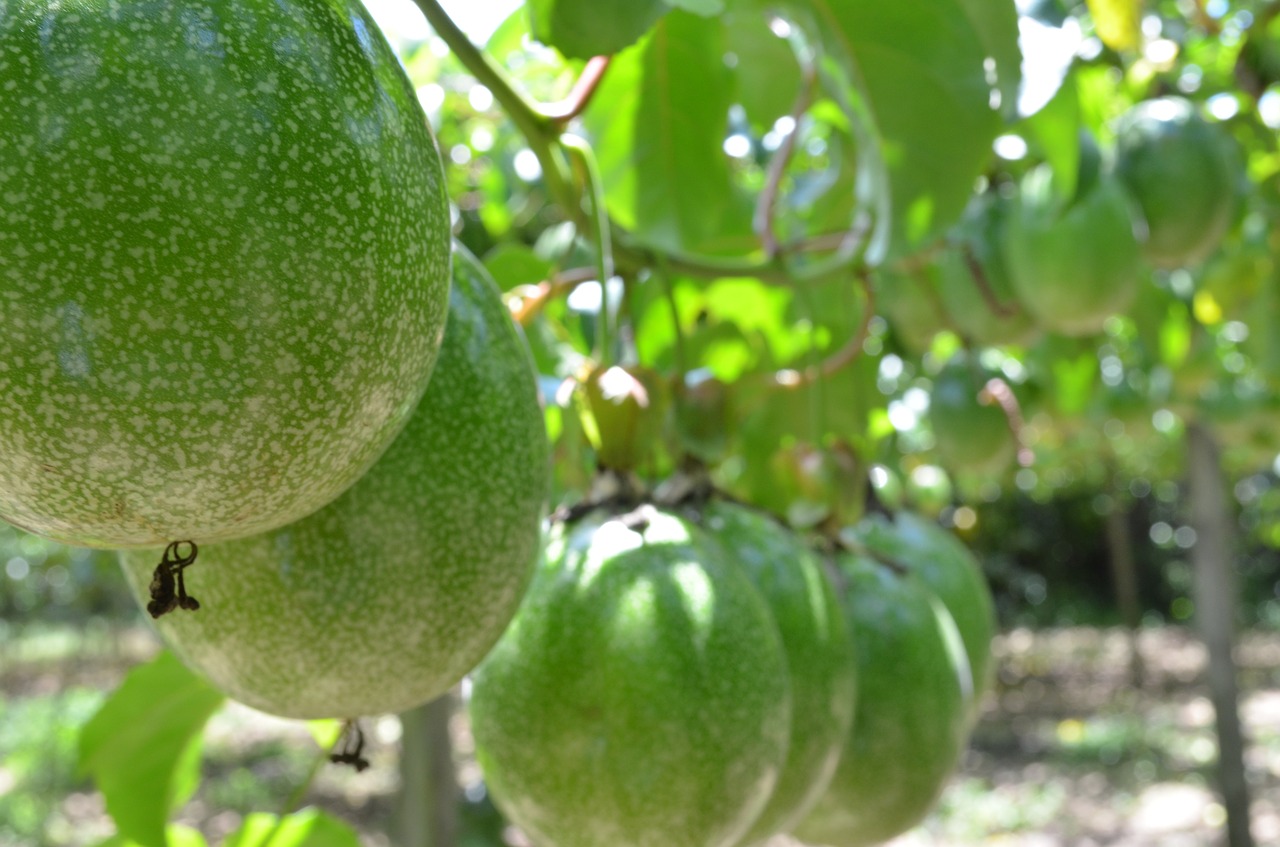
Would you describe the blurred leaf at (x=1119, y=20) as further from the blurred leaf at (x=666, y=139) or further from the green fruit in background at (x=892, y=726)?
the green fruit in background at (x=892, y=726)

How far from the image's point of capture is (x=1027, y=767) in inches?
322

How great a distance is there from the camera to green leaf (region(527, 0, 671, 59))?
891 mm

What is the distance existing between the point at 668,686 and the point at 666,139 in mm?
801

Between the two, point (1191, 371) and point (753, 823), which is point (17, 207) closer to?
point (753, 823)

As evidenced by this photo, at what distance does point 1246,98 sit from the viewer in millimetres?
2318

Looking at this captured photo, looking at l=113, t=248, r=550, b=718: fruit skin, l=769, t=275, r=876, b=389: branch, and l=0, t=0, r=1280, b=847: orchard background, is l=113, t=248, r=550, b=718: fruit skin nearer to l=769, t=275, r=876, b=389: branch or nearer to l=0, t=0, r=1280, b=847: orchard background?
l=0, t=0, r=1280, b=847: orchard background

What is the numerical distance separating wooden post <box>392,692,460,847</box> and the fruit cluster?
3.55 ft

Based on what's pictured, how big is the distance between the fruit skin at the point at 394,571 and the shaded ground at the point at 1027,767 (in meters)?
3.04

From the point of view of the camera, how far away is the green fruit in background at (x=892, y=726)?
122 centimetres

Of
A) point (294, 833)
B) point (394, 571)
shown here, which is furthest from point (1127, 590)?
point (394, 571)

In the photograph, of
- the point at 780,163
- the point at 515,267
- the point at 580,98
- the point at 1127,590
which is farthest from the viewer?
the point at 1127,590

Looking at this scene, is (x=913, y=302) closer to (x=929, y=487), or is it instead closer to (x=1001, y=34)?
A: (x=1001, y=34)

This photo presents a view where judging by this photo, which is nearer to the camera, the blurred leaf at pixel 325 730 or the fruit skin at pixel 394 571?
the fruit skin at pixel 394 571

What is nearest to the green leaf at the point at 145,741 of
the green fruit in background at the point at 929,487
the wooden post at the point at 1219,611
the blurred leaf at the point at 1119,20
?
the blurred leaf at the point at 1119,20
